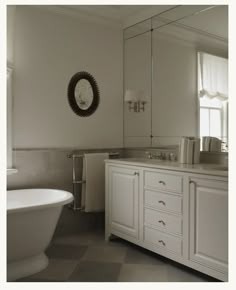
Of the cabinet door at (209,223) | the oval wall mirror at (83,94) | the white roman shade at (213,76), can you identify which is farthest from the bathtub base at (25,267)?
the white roman shade at (213,76)

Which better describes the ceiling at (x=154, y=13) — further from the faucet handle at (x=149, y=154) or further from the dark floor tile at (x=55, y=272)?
the dark floor tile at (x=55, y=272)

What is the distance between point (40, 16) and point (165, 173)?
2.05 metres

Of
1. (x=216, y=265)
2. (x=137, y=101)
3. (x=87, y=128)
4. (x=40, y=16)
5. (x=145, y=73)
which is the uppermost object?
(x=40, y=16)

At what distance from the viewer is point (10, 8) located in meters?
3.09

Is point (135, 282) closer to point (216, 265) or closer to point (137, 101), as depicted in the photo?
point (216, 265)

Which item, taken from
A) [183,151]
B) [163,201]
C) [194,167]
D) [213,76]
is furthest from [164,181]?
[213,76]

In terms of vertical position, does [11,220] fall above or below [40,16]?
below

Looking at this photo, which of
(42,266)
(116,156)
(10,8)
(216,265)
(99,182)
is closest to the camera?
(216,265)

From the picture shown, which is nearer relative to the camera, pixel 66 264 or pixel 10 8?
pixel 66 264

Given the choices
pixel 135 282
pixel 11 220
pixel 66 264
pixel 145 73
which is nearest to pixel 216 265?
pixel 135 282

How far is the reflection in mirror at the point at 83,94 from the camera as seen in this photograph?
355 cm

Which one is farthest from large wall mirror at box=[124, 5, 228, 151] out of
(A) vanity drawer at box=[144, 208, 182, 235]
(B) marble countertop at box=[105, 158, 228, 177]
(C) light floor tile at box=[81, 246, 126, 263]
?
(C) light floor tile at box=[81, 246, 126, 263]

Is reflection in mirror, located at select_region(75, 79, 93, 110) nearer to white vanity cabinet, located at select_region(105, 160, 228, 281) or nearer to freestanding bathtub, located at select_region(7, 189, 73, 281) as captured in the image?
white vanity cabinet, located at select_region(105, 160, 228, 281)

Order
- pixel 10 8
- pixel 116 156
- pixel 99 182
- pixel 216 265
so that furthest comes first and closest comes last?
1. pixel 116 156
2. pixel 99 182
3. pixel 10 8
4. pixel 216 265
